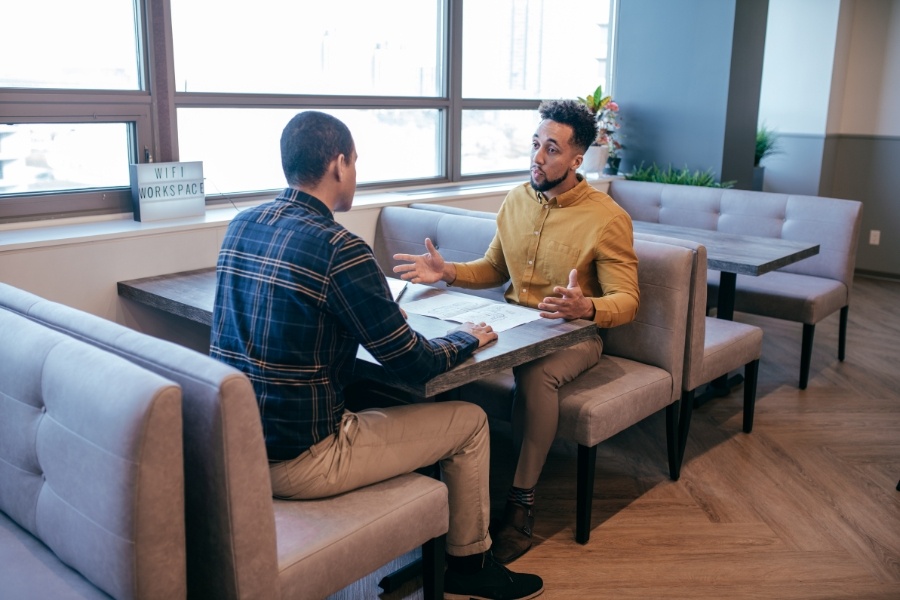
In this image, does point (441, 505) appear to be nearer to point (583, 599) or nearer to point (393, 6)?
point (583, 599)

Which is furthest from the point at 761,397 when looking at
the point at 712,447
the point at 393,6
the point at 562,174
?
the point at 393,6

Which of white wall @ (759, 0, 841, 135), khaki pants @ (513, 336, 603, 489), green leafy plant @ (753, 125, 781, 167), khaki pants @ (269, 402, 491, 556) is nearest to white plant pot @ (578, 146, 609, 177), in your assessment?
green leafy plant @ (753, 125, 781, 167)

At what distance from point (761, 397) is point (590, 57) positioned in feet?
8.14

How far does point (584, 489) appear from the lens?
2.37 meters

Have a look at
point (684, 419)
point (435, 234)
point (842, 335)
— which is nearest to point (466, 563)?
point (684, 419)

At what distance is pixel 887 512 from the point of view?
8.57 feet

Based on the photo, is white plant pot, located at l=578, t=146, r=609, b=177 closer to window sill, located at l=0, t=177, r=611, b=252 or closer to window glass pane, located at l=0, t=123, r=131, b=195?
window sill, located at l=0, t=177, r=611, b=252

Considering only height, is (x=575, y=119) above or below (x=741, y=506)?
above

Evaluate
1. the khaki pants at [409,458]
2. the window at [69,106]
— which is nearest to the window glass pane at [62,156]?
the window at [69,106]

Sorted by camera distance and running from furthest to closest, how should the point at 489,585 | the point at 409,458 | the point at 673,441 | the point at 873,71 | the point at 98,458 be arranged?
the point at 873,71 → the point at 673,441 → the point at 489,585 → the point at 409,458 → the point at 98,458

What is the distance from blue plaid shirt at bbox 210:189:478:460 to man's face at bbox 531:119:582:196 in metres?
0.92

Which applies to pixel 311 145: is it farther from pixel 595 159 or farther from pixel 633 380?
pixel 595 159

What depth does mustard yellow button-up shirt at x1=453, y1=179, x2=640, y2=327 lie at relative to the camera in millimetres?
2355

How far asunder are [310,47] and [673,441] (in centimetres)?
214
